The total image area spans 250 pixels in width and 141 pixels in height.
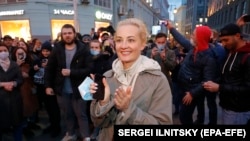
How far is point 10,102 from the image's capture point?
364 centimetres

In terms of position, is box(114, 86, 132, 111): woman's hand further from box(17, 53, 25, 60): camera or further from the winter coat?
box(17, 53, 25, 60): camera

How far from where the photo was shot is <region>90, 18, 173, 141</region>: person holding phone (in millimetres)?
1639

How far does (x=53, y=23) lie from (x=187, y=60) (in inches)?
741

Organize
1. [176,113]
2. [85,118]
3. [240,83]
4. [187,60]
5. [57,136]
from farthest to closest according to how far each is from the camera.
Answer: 1. [176,113]
2. [57,136]
3. [85,118]
4. [187,60]
5. [240,83]

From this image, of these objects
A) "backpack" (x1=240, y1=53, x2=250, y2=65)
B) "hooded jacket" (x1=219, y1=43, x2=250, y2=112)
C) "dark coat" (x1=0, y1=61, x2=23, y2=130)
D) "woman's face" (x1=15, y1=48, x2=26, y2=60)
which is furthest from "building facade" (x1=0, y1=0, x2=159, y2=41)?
"backpack" (x1=240, y1=53, x2=250, y2=65)

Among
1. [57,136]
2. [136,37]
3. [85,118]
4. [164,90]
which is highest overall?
[136,37]

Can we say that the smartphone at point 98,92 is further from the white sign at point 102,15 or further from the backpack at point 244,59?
the white sign at point 102,15

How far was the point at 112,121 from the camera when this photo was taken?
170cm

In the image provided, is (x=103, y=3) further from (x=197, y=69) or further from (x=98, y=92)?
(x=98, y=92)

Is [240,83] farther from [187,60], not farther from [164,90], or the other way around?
[164,90]

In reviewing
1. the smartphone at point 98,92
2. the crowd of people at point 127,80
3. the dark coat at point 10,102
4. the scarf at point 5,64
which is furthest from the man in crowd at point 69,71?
the smartphone at point 98,92

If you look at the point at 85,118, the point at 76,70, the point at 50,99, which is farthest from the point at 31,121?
the point at 76,70

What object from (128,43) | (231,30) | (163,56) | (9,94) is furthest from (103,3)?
(128,43)

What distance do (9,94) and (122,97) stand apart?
112 inches
